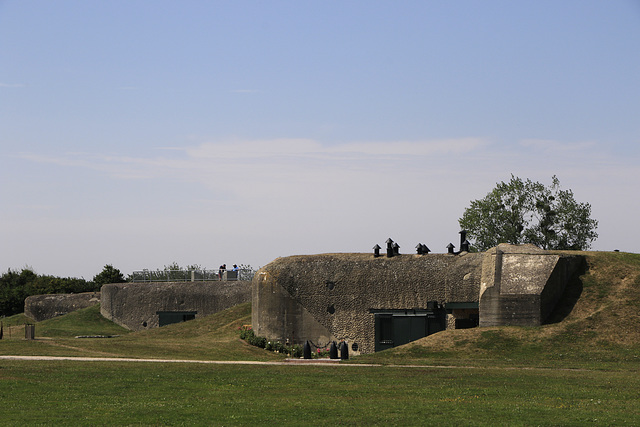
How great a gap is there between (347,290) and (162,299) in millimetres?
24105

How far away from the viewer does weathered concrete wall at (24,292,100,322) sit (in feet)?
260

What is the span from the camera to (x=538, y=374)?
101ft

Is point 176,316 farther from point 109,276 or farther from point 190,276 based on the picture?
point 109,276

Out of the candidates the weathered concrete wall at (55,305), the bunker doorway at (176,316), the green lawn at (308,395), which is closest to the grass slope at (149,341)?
the bunker doorway at (176,316)

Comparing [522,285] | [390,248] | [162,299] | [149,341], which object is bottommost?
[149,341]

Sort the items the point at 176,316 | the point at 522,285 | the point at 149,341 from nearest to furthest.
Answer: the point at 522,285
the point at 149,341
the point at 176,316

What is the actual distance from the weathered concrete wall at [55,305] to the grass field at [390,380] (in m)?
31.6

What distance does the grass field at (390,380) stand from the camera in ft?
67.8

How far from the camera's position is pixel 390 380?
94.0 feet

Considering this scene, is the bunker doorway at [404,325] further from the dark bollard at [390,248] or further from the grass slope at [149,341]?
the grass slope at [149,341]

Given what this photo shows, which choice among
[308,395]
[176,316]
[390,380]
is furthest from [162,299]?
[308,395]

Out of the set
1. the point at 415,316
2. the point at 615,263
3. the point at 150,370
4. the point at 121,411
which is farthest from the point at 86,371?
the point at 615,263

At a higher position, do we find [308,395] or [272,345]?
[308,395]

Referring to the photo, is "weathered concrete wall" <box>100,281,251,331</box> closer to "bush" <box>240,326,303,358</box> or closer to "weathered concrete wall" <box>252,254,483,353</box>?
"bush" <box>240,326,303,358</box>
